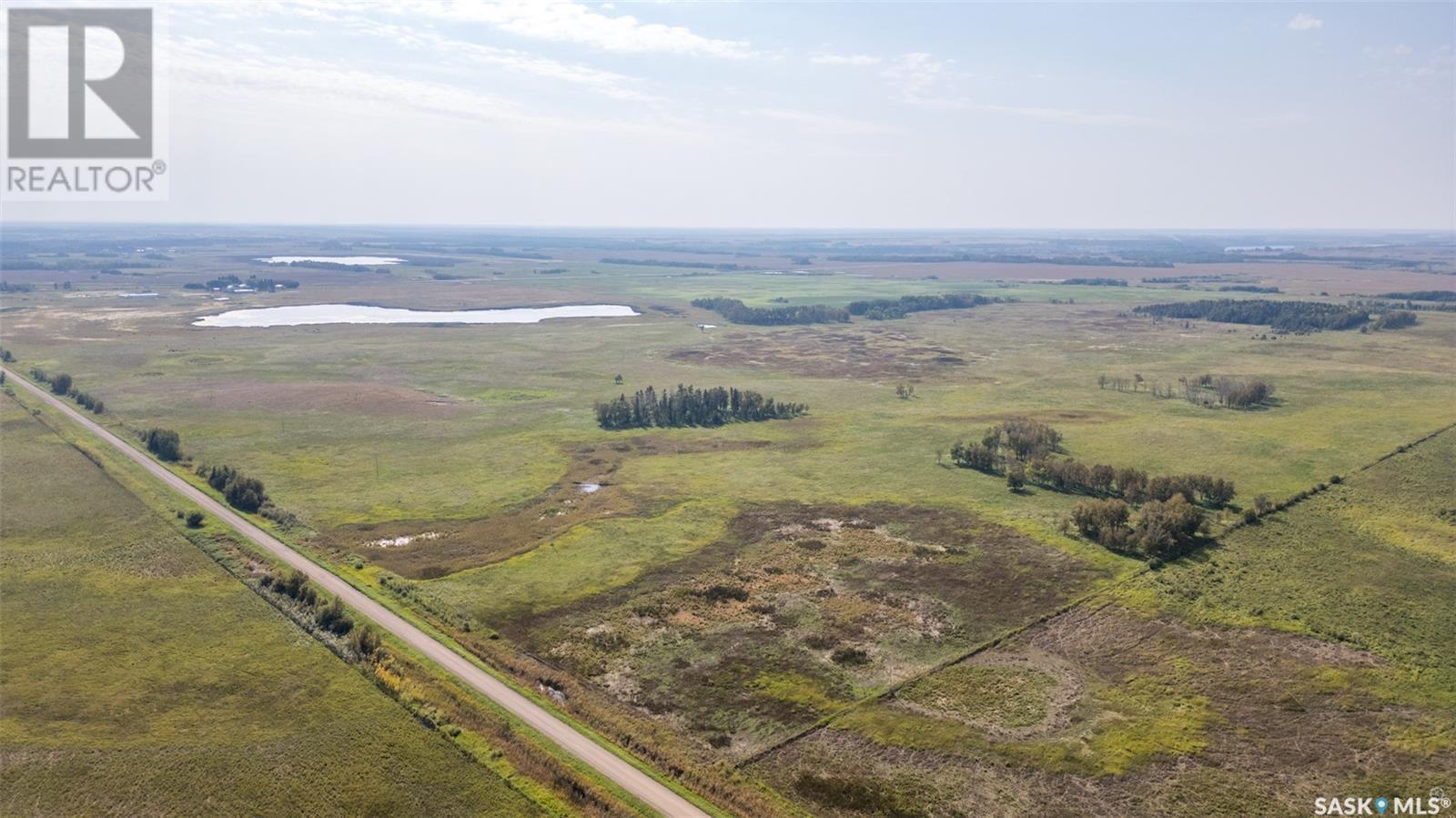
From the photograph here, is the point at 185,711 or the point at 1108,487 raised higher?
the point at 1108,487

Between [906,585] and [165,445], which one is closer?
[906,585]

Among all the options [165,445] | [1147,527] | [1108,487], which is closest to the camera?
[1147,527]

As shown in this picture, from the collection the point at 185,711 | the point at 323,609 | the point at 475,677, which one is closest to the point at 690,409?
the point at 323,609

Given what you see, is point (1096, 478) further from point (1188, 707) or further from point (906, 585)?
point (1188, 707)

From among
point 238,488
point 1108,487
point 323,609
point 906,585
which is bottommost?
point 323,609

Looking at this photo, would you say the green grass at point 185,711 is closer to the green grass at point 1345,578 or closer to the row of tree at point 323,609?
the row of tree at point 323,609

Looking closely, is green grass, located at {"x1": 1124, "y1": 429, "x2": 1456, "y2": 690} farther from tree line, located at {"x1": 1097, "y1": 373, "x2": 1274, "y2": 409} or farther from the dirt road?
tree line, located at {"x1": 1097, "y1": 373, "x2": 1274, "y2": 409}

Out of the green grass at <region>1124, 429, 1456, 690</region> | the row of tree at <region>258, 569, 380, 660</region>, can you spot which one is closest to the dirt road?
the row of tree at <region>258, 569, 380, 660</region>
